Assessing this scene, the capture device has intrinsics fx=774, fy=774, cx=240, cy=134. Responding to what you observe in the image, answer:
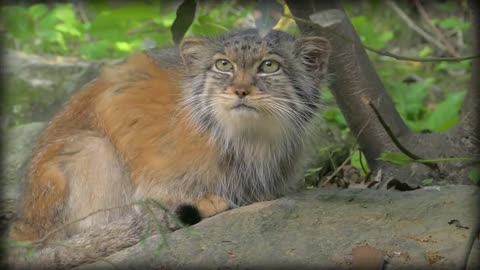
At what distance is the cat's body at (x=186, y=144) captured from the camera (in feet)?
16.7

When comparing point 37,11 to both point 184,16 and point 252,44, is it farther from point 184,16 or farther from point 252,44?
point 184,16

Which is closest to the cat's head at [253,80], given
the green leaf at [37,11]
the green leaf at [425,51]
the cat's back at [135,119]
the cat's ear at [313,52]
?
the cat's ear at [313,52]

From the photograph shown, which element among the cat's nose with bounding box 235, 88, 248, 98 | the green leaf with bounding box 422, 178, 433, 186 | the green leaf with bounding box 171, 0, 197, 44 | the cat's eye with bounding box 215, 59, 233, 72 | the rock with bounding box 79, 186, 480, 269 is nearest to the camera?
the green leaf with bounding box 171, 0, 197, 44

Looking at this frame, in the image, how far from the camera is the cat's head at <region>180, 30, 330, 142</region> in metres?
4.87

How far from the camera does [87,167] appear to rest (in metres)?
5.34

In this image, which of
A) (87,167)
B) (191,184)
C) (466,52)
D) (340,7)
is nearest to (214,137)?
(191,184)

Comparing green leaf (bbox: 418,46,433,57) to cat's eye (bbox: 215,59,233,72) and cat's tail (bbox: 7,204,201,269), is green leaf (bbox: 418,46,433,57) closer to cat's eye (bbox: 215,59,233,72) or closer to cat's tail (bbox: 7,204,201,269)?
cat's eye (bbox: 215,59,233,72)

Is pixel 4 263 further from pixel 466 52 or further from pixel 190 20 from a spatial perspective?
pixel 466 52

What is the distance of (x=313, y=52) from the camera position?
533 cm

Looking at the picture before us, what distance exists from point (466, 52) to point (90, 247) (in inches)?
264

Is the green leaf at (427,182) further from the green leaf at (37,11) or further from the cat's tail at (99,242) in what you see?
the green leaf at (37,11)

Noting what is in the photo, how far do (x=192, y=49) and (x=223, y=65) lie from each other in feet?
1.34

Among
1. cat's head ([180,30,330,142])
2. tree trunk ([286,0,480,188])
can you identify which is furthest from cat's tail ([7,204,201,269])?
tree trunk ([286,0,480,188])

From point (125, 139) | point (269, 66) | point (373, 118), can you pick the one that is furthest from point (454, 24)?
point (125, 139)
